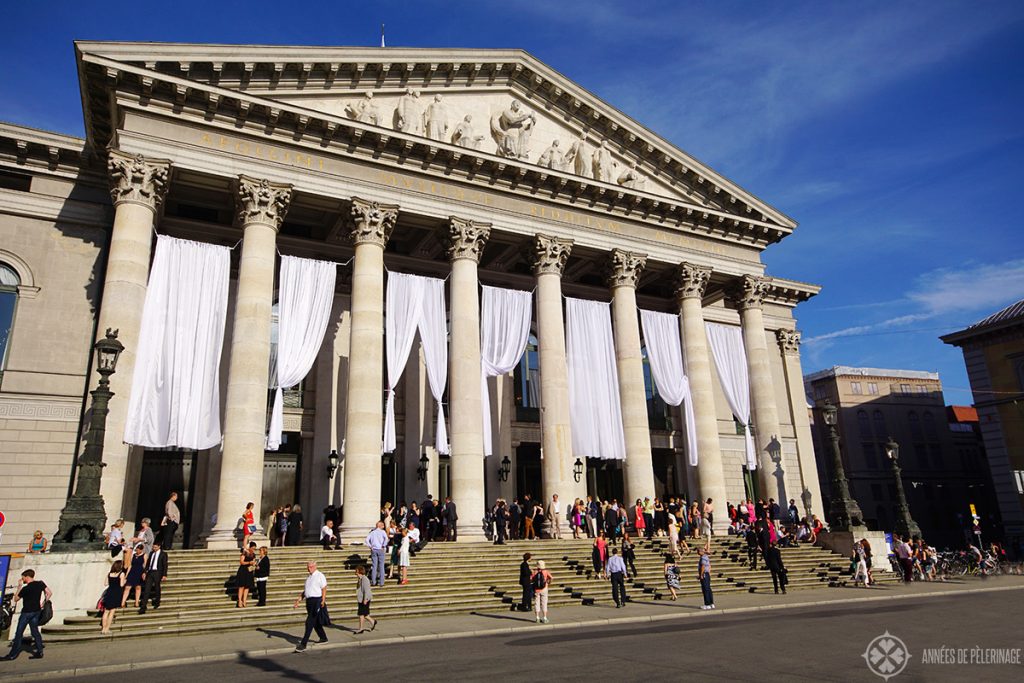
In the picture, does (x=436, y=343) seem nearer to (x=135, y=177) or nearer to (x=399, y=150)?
(x=399, y=150)

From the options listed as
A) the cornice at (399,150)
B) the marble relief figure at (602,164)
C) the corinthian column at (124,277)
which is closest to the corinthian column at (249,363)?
the cornice at (399,150)

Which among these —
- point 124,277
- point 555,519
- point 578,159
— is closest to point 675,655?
point 555,519

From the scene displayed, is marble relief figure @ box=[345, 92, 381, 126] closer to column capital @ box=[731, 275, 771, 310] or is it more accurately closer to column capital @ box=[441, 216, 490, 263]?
column capital @ box=[441, 216, 490, 263]

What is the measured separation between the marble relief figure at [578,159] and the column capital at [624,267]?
3528 mm

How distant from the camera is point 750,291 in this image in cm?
3170

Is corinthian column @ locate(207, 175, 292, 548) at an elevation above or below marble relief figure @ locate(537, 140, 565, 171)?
below

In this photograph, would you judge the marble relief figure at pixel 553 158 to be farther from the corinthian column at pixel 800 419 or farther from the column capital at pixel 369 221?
the corinthian column at pixel 800 419

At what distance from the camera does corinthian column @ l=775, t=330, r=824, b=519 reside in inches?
1371

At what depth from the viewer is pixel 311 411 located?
26.8 meters

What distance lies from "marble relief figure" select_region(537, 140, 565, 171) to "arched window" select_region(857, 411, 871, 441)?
46291mm

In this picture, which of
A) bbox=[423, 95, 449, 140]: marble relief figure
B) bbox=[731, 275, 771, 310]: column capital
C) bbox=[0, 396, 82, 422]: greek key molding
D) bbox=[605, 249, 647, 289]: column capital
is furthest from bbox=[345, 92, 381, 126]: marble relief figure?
bbox=[731, 275, 771, 310]: column capital

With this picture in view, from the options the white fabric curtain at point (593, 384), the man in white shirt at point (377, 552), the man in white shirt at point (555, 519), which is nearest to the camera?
the man in white shirt at point (377, 552)

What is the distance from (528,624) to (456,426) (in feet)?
31.5

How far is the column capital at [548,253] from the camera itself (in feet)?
88.8
